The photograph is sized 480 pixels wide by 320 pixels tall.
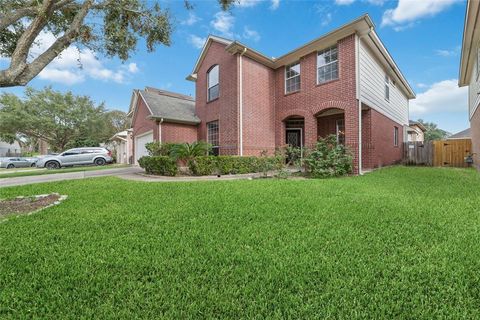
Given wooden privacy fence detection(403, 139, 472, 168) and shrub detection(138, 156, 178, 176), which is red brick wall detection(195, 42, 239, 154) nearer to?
shrub detection(138, 156, 178, 176)

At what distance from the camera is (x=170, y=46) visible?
26.6ft

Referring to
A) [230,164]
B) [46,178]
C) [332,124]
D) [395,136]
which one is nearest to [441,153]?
[395,136]

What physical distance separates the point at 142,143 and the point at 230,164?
31.0 feet

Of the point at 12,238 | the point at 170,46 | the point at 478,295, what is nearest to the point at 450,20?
the point at 170,46

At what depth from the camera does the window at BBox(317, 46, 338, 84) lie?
31.7ft

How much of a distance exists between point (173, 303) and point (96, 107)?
3675 cm

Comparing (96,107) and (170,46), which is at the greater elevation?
(96,107)

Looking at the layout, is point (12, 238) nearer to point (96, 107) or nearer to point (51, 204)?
point (51, 204)

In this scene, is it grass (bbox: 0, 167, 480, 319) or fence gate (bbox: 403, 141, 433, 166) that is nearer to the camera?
grass (bbox: 0, 167, 480, 319)

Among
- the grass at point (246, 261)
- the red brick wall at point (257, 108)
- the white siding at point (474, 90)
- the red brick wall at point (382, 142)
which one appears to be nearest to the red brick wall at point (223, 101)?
the red brick wall at point (257, 108)

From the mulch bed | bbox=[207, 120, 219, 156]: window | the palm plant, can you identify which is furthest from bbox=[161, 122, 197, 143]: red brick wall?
the mulch bed

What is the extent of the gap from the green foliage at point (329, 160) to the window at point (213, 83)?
641cm

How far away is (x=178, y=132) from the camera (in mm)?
13633

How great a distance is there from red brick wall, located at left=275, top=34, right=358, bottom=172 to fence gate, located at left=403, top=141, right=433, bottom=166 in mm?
8466
